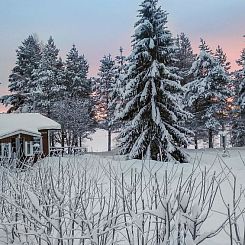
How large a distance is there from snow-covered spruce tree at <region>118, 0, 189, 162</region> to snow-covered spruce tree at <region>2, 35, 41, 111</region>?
687 inches

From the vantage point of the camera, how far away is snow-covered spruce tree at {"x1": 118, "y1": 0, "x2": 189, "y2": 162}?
56.7 feet

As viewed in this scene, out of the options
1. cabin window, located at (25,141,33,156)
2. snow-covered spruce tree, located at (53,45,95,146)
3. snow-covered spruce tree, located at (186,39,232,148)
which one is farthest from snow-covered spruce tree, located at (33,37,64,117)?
snow-covered spruce tree, located at (186,39,232,148)

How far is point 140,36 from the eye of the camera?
18359mm

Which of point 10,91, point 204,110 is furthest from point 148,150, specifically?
point 10,91

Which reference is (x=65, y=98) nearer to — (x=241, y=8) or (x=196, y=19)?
(x=196, y=19)

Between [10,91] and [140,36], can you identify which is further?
[10,91]

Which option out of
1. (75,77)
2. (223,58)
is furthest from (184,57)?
(75,77)

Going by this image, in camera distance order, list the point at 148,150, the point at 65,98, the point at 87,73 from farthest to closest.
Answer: the point at 87,73 < the point at 65,98 < the point at 148,150

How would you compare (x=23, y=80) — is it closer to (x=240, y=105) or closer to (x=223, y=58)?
(x=223, y=58)

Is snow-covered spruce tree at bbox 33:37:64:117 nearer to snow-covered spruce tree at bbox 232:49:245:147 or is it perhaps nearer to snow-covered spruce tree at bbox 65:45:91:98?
snow-covered spruce tree at bbox 65:45:91:98

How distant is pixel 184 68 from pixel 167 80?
613 inches

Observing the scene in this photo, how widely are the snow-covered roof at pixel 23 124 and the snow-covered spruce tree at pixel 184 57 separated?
549 inches

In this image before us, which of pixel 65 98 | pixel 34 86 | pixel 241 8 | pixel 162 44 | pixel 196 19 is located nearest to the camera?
pixel 162 44

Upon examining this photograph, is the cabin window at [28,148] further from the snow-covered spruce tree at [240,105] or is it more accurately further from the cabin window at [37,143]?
the snow-covered spruce tree at [240,105]
